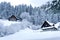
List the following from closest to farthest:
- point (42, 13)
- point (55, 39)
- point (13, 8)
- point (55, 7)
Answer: point (55, 39) < point (55, 7) < point (42, 13) < point (13, 8)

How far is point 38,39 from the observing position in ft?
8.66

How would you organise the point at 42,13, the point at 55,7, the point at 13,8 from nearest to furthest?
the point at 55,7 < the point at 42,13 < the point at 13,8

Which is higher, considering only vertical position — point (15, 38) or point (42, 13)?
point (15, 38)

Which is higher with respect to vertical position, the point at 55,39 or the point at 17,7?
the point at 55,39

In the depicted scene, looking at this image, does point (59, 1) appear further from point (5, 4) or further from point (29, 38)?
point (5, 4)

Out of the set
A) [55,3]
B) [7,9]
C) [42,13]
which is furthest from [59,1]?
[7,9]

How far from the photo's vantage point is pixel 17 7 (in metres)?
88.9

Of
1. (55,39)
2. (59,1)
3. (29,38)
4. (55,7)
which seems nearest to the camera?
(55,39)

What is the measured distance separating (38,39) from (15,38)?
44 centimetres

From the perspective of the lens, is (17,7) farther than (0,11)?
Yes

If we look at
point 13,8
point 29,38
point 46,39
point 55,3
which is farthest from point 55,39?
point 13,8

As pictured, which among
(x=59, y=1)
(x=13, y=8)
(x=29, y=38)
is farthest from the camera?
(x=13, y=8)

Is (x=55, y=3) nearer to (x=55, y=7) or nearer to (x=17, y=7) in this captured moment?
(x=55, y=7)

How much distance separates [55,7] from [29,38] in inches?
226
